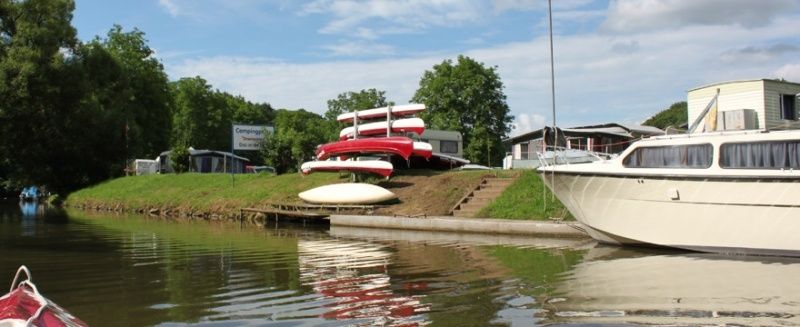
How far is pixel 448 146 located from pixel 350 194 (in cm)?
1464

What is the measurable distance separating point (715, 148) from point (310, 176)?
68.4ft

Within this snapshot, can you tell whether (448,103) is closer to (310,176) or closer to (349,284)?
(310,176)

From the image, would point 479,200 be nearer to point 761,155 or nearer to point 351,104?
point 761,155

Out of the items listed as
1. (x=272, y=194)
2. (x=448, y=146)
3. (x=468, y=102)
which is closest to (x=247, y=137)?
(x=272, y=194)

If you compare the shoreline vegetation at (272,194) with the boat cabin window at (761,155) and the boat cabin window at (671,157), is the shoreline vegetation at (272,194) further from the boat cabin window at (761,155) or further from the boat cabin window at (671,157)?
the boat cabin window at (761,155)

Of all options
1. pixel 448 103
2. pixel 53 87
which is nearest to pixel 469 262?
pixel 53 87

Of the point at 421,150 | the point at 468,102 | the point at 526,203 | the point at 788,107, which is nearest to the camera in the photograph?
the point at 788,107

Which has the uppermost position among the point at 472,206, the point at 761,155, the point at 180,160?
the point at 180,160

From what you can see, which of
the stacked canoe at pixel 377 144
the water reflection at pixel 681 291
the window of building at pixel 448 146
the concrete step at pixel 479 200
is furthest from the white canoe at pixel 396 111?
the water reflection at pixel 681 291

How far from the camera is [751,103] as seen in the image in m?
16.7

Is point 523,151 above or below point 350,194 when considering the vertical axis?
above

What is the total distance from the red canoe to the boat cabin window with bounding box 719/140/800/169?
1471cm

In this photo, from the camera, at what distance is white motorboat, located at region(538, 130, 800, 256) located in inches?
535

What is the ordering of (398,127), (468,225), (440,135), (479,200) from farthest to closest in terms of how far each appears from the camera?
(440,135) → (398,127) → (479,200) → (468,225)
